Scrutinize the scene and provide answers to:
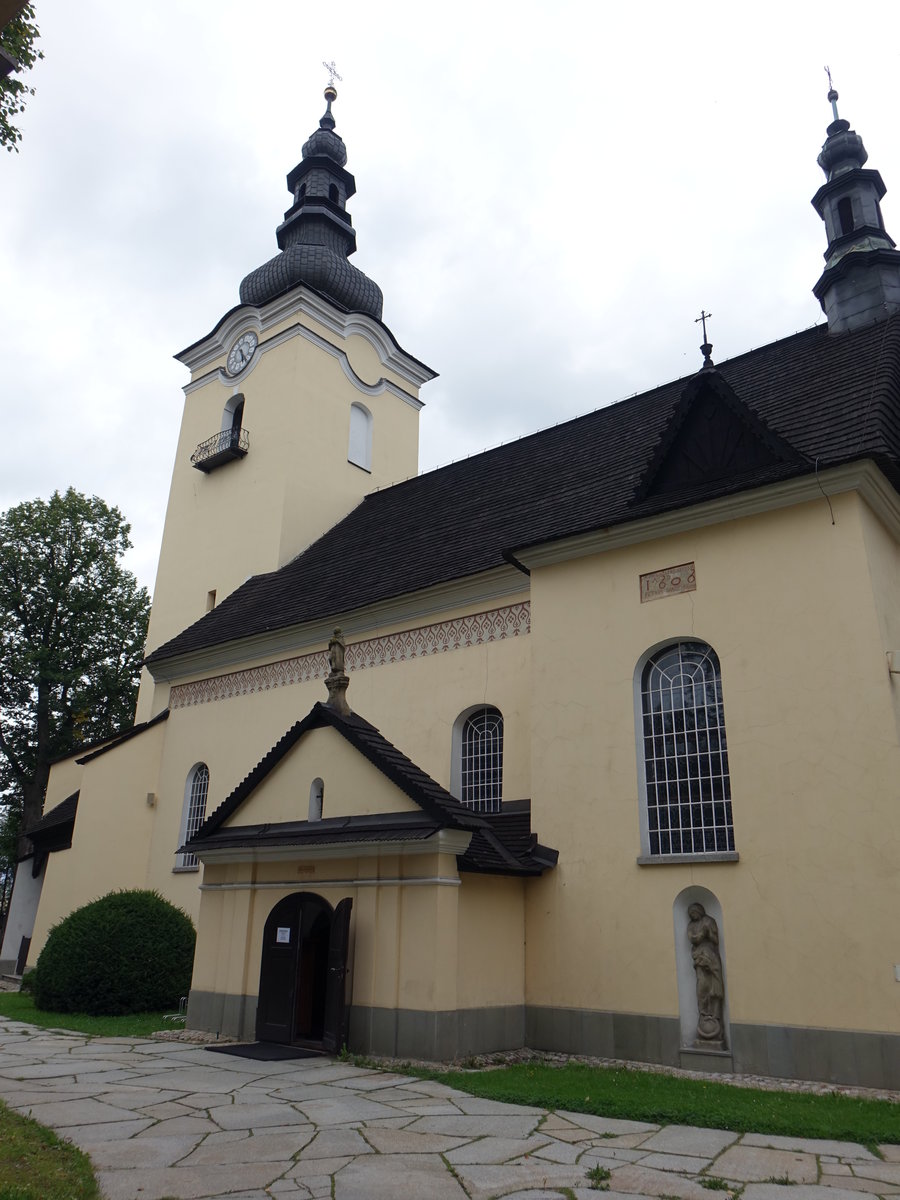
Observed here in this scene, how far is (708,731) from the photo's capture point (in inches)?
466

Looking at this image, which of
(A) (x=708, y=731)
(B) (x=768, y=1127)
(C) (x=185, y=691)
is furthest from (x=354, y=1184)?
(C) (x=185, y=691)

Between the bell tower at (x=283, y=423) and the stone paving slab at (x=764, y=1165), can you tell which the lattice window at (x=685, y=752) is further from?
the bell tower at (x=283, y=423)

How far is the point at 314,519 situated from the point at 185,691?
5.44 m

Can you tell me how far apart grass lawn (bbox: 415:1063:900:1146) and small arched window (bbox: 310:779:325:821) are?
13.8 ft

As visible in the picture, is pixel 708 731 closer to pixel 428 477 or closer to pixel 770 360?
pixel 770 360

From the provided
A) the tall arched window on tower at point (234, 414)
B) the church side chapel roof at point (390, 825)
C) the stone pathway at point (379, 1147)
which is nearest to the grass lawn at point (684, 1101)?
the stone pathway at point (379, 1147)

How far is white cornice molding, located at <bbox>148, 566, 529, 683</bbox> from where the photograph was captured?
51.3 feet

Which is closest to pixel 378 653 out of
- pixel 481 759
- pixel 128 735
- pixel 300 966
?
pixel 481 759

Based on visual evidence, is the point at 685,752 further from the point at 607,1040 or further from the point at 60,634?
the point at 60,634

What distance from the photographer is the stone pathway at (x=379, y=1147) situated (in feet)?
19.6

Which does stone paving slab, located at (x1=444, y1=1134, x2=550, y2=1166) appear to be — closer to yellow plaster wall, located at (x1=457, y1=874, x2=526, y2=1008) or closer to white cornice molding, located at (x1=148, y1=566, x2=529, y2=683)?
yellow plaster wall, located at (x1=457, y1=874, x2=526, y2=1008)

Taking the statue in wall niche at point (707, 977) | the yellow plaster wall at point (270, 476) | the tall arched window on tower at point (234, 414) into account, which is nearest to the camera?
the statue in wall niche at point (707, 977)

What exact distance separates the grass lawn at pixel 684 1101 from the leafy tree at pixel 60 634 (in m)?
25.2

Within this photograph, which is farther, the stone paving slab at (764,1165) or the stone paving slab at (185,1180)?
the stone paving slab at (764,1165)
